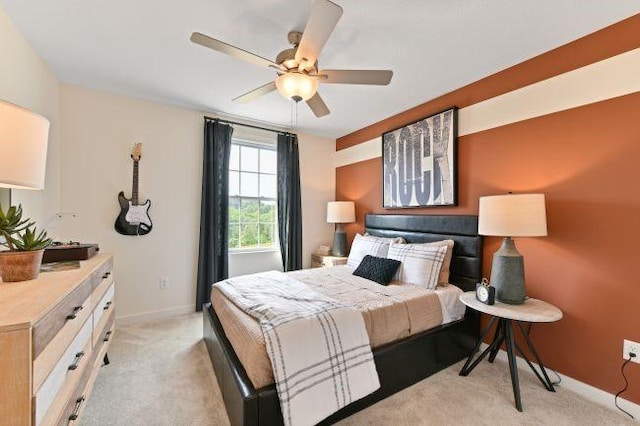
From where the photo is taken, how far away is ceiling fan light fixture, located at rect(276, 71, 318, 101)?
1.79 metres

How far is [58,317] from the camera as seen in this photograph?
3.74 ft

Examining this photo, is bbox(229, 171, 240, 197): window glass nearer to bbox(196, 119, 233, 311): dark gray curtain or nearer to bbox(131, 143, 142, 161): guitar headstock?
bbox(196, 119, 233, 311): dark gray curtain

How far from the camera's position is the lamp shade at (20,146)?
1012 mm

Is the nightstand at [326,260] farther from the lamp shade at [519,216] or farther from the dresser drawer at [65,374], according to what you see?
the dresser drawer at [65,374]

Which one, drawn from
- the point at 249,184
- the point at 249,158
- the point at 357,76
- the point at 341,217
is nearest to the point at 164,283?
the point at 249,184

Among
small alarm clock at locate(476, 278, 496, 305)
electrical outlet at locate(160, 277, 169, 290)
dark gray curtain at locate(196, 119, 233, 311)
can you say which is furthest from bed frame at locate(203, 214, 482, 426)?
electrical outlet at locate(160, 277, 169, 290)

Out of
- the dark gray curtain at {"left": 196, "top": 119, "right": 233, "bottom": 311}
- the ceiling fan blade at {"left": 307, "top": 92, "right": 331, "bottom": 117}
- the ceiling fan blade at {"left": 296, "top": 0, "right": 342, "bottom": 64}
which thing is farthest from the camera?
the dark gray curtain at {"left": 196, "top": 119, "right": 233, "bottom": 311}

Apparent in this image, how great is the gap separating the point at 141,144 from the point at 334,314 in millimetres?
2926

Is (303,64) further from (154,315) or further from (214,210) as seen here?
(154,315)

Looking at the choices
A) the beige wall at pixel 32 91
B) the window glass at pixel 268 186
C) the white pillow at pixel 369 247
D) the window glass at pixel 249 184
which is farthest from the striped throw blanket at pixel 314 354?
the window glass at pixel 268 186

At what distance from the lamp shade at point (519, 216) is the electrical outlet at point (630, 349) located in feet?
2.79

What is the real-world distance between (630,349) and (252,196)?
3.92 m

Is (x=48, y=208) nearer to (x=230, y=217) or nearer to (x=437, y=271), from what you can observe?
(x=230, y=217)

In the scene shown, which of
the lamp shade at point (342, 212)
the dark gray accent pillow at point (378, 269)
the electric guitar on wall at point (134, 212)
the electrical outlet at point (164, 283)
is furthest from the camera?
the lamp shade at point (342, 212)
